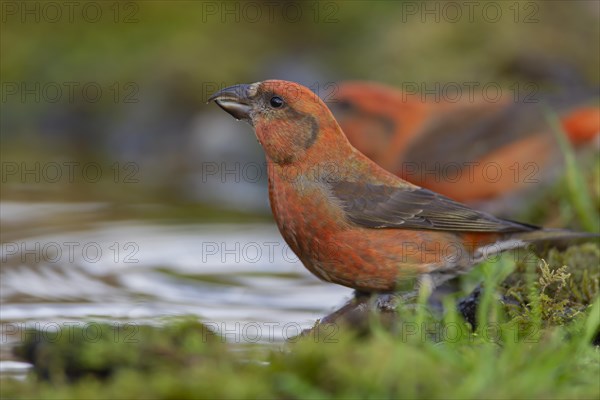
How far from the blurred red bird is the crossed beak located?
278cm

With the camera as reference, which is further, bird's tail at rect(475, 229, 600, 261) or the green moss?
bird's tail at rect(475, 229, 600, 261)

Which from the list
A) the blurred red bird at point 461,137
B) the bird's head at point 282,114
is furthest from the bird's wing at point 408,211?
the blurred red bird at point 461,137

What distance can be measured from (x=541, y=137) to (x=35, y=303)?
3869mm

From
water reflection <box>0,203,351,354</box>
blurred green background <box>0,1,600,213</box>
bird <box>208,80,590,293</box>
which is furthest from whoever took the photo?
blurred green background <box>0,1,600,213</box>

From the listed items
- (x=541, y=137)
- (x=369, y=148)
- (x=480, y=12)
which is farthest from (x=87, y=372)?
(x=480, y=12)

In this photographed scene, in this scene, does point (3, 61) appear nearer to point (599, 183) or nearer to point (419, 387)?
point (599, 183)

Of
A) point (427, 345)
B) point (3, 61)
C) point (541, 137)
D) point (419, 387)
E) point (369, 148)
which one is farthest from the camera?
point (3, 61)

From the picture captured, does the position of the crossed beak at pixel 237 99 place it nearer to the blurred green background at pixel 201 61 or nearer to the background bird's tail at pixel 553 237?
the background bird's tail at pixel 553 237

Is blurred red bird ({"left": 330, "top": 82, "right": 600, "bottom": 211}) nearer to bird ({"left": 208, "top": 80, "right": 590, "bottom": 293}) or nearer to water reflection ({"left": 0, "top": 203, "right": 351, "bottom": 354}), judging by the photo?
water reflection ({"left": 0, "top": 203, "right": 351, "bottom": 354})

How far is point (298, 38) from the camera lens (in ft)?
36.8

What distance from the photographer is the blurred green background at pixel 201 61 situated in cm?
945

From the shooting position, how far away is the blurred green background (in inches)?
372

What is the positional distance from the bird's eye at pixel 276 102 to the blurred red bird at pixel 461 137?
8.78 ft

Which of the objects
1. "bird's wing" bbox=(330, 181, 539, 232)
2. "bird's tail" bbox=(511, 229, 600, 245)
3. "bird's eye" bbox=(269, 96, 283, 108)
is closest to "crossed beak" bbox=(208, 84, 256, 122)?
"bird's eye" bbox=(269, 96, 283, 108)
